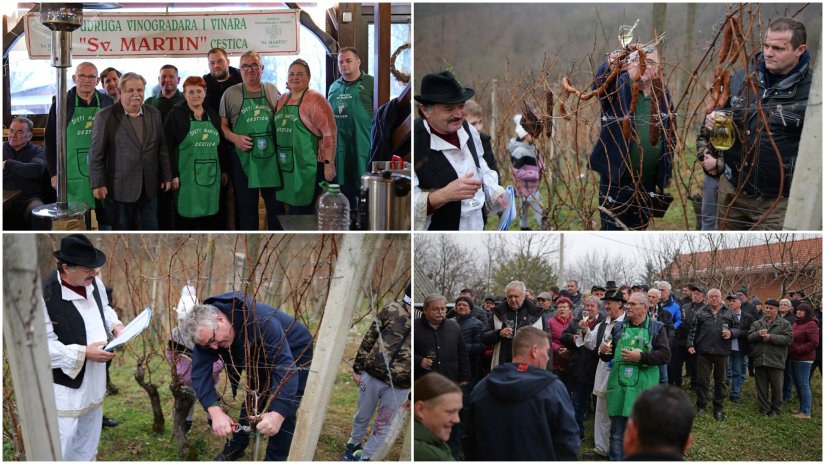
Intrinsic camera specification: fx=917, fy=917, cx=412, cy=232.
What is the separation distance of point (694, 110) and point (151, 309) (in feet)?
9.32

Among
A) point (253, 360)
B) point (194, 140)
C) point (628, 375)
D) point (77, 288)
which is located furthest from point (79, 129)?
point (628, 375)

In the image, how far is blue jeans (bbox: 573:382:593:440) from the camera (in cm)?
427

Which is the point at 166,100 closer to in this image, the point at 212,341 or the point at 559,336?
the point at 212,341

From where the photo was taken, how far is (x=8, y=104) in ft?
16.5

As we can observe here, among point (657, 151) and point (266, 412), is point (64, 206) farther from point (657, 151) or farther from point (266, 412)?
point (657, 151)

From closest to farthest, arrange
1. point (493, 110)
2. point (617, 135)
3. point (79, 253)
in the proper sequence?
point (79, 253), point (617, 135), point (493, 110)

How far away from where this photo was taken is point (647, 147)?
445 cm

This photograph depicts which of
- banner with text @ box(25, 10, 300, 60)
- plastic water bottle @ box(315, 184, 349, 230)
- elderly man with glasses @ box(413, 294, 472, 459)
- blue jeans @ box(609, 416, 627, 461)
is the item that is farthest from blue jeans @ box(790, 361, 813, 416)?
banner with text @ box(25, 10, 300, 60)

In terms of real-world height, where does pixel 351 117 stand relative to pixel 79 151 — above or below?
above

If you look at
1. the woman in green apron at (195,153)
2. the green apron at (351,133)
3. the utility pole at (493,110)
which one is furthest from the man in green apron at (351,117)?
the utility pole at (493,110)

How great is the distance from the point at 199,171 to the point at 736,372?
9.79ft

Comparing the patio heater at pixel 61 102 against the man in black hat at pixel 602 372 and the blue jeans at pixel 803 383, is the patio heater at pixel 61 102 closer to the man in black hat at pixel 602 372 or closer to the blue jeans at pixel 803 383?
the man in black hat at pixel 602 372

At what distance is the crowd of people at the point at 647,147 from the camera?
4.20 metres

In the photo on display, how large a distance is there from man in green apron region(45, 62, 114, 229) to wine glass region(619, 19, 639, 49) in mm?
2726
